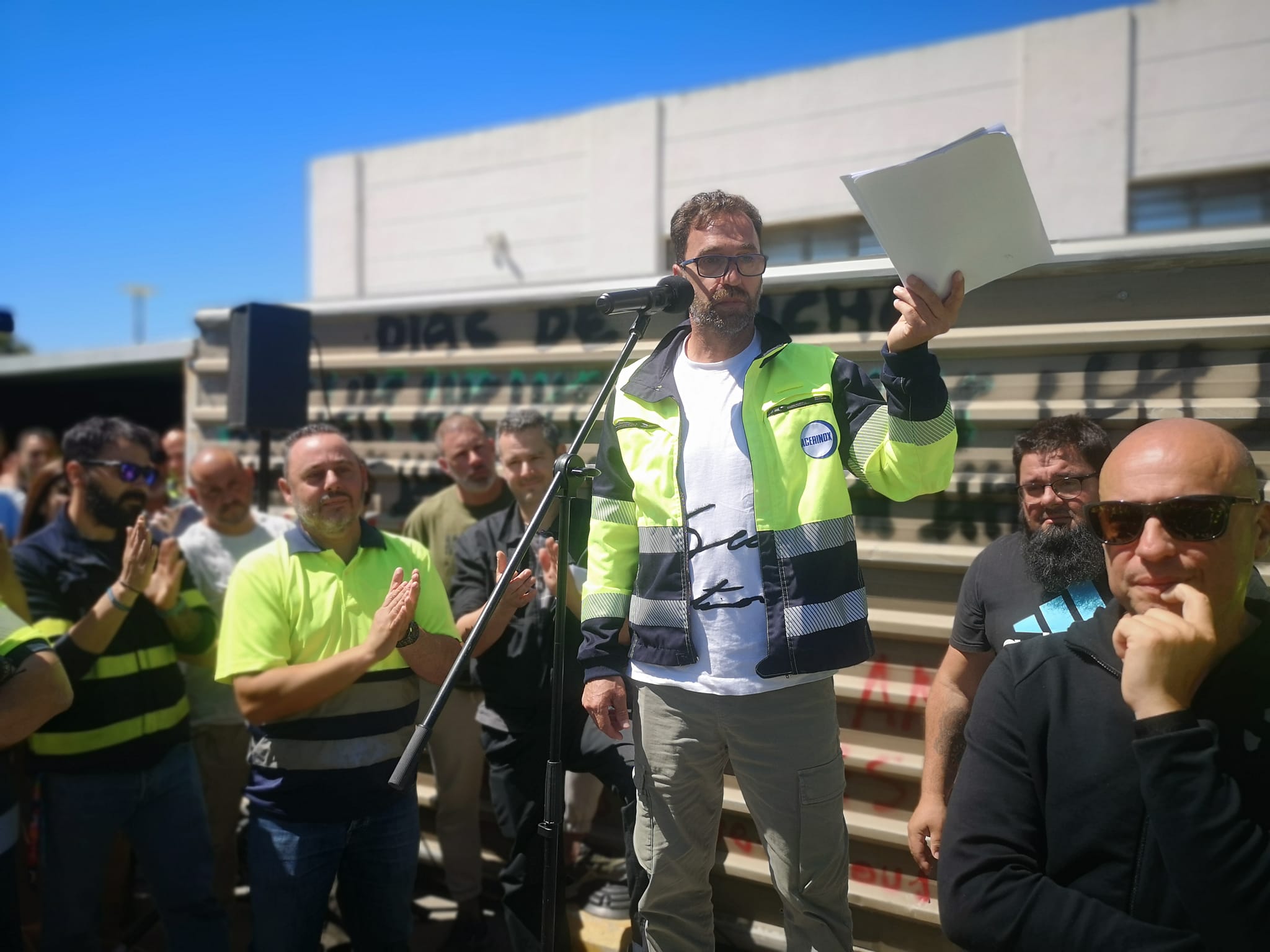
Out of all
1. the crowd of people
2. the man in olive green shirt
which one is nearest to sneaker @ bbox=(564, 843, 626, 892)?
the crowd of people

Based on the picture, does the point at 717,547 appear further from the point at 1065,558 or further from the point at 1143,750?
the point at 1143,750

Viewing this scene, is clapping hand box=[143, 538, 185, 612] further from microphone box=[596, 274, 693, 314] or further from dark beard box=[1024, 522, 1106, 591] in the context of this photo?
dark beard box=[1024, 522, 1106, 591]

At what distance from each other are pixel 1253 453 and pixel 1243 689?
187cm

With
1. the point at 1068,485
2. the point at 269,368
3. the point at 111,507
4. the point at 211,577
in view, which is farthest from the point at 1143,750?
the point at 269,368

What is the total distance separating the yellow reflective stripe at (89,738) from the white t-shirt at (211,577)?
67 cm

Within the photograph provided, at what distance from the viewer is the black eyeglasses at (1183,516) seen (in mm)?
1438

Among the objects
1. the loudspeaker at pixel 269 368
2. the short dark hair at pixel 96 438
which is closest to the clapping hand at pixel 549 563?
the short dark hair at pixel 96 438

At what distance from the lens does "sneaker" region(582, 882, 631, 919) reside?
3.76 m

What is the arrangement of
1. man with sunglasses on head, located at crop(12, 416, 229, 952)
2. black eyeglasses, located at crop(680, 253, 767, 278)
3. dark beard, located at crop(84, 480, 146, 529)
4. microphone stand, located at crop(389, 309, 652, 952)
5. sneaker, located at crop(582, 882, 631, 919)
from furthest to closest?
1. sneaker, located at crop(582, 882, 631, 919)
2. dark beard, located at crop(84, 480, 146, 529)
3. man with sunglasses on head, located at crop(12, 416, 229, 952)
4. black eyeglasses, located at crop(680, 253, 767, 278)
5. microphone stand, located at crop(389, 309, 652, 952)

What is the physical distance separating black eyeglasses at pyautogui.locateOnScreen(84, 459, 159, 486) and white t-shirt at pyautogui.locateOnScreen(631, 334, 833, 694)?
2213mm

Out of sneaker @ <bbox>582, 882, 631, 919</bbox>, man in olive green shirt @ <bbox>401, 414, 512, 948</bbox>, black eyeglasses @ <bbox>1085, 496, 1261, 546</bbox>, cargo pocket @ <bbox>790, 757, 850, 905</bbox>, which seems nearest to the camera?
black eyeglasses @ <bbox>1085, 496, 1261, 546</bbox>

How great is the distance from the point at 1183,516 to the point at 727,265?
4.48 ft

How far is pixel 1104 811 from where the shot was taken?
1439 mm

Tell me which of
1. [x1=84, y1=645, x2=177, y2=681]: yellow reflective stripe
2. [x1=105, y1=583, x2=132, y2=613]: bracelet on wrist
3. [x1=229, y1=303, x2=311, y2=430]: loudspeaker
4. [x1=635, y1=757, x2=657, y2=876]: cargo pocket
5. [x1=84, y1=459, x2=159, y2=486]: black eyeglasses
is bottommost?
[x1=635, y1=757, x2=657, y2=876]: cargo pocket
